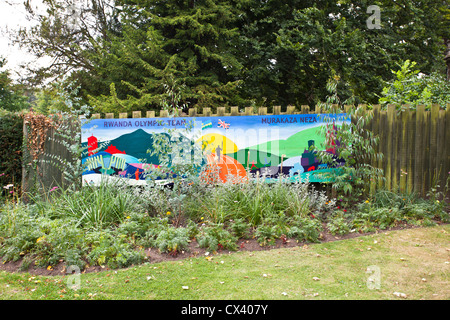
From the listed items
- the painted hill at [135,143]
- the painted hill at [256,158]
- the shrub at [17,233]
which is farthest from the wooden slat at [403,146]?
the shrub at [17,233]

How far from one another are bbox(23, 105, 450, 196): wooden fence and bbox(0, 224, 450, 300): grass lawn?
81.7 inches

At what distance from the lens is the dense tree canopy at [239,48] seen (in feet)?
35.3

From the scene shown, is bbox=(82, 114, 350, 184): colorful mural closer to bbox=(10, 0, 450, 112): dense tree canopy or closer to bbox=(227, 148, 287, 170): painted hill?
bbox=(227, 148, 287, 170): painted hill

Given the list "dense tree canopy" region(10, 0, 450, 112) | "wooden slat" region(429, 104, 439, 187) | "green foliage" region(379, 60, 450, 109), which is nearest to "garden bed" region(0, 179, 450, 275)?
"wooden slat" region(429, 104, 439, 187)

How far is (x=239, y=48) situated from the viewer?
12258 millimetres

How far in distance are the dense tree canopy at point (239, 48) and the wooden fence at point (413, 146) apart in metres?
4.64

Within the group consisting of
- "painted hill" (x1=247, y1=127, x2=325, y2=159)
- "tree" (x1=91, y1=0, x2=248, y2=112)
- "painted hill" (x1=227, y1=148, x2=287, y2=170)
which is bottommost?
"painted hill" (x1=227, y1=148, x2=287, y2=170)

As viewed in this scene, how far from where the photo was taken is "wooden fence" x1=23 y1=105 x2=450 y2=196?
6406mm

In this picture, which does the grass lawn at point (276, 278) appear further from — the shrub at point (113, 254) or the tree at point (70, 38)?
the tree at point (70, 38)

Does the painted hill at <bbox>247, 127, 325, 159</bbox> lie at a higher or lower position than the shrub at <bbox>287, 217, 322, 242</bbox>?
higher

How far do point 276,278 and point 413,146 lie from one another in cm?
443

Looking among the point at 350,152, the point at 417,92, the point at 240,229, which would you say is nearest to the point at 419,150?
the point at 350,152

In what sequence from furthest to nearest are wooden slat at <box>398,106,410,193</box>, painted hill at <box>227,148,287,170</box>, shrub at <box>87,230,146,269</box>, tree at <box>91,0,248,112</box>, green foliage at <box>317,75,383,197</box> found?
tree at <box>91,0,248,112</box> → painted hill at <box>227,148,287,170</box> → wooden slat at <box>398,106,410,193</box> → green foliage at <box>317,75,383,197</box> → shrub at <box>87,230,146,269</box>
